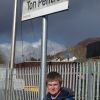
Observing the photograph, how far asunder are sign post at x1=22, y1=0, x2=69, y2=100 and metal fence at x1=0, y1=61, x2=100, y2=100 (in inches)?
94.3

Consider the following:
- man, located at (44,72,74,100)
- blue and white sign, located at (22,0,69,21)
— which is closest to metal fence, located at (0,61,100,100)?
blue and white sign, located at (22,0,69,21)

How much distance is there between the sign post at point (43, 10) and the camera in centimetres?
834

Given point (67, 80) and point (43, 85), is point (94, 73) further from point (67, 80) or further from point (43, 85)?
point (43, 85)

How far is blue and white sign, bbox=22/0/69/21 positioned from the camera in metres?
8.49

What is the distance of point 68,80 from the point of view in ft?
39.5

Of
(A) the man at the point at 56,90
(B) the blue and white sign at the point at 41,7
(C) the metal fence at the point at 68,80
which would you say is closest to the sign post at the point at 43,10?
(B) the blue and white sign at the point at 41,7

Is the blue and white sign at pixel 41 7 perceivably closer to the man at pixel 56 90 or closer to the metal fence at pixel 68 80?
the metal fence at pixel 68 80

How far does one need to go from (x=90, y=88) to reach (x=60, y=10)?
3.33 metres

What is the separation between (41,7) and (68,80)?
358cm

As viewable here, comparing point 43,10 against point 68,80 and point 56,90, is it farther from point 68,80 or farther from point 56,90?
point 68,80

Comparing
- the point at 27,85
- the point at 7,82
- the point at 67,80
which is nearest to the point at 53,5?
the point at 67,80

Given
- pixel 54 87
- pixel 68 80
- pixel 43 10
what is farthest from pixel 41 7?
pixel 68 80

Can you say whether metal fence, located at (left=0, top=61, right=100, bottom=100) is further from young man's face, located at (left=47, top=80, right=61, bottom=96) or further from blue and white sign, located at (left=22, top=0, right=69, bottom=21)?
young man's face, located at (left=47, top=80, right=61, bottom=96)

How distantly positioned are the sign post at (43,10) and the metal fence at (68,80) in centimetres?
240
